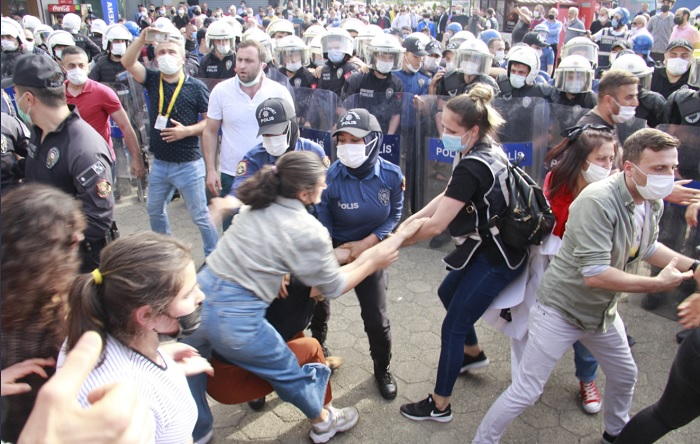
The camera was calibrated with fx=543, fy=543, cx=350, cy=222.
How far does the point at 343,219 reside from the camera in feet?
11.0

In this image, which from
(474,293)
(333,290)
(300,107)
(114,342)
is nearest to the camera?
(114,342)

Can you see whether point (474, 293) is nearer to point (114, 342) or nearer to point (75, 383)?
point (114, 342)

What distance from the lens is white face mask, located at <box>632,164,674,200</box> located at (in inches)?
96.7

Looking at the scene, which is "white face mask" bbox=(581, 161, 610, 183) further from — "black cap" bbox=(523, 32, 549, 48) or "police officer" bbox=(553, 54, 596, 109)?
"black cap" bbox=(523, 32, 549, 48)

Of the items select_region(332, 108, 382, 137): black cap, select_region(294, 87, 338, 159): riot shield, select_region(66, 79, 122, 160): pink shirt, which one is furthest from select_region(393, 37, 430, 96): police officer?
select_region(332, 108, 382, 137): black cap

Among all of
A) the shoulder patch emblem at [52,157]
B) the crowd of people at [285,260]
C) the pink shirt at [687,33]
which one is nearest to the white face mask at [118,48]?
the crowd of people at [285,260]

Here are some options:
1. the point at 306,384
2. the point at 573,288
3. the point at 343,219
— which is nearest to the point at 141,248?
the point at 306,384

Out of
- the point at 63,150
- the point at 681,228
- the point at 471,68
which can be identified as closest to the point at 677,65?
the point at 471,68

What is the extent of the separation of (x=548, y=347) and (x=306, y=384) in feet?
3.95

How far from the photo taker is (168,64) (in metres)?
4.70

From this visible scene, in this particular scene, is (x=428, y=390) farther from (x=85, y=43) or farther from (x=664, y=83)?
(x=85, y=43)

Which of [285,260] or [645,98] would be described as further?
[645,98]

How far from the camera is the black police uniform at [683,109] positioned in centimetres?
441

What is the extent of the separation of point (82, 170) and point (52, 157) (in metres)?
0.21
